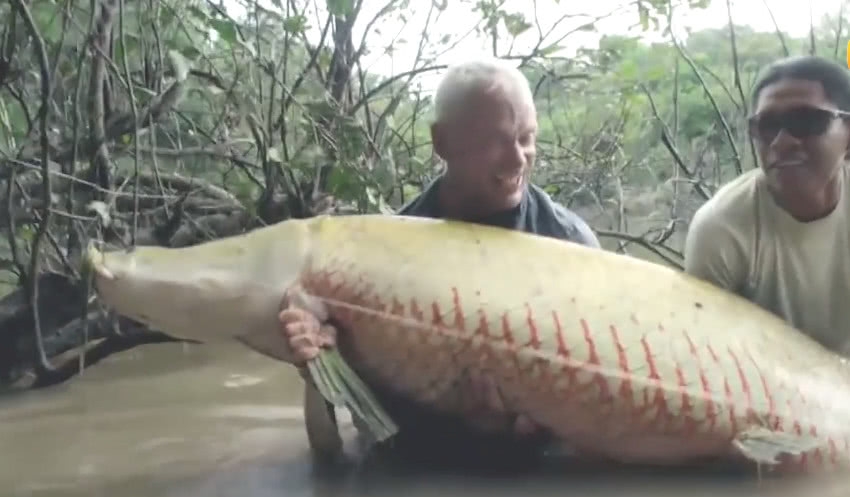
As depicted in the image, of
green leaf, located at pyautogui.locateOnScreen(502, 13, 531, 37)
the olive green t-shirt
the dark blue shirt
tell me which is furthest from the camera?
green leaf, located at pyautogui.locateOnScreen(502, 13, 531, 37)

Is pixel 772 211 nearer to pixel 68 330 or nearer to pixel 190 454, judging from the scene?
pixel 190 454

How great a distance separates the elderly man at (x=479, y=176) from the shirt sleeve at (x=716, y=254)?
0.42m

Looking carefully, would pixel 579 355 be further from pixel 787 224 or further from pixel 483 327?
pixel 787 224

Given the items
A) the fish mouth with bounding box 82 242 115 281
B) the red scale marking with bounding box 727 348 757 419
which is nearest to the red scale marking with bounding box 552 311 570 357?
the red scale marking with bounding box 727 348 757 419

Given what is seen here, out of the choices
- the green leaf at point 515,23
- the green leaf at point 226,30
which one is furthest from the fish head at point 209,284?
the green leaf at point 515,23

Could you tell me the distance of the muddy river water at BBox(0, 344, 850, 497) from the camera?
2.16 metres

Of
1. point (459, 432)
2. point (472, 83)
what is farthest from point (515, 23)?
point (459, 432)

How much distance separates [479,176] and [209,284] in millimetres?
656

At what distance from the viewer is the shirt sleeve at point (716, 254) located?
98.4 inches

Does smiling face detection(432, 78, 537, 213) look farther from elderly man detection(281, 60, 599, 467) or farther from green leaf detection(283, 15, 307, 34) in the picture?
green leaf detection(283, 15, 307, 34)

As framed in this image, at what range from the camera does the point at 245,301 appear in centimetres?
218

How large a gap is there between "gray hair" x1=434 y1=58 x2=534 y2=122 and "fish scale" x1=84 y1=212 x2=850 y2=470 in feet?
1.03

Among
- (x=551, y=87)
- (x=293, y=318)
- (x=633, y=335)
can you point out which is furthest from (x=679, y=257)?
(x=293, y=318)

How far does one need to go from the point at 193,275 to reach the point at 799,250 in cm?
138
